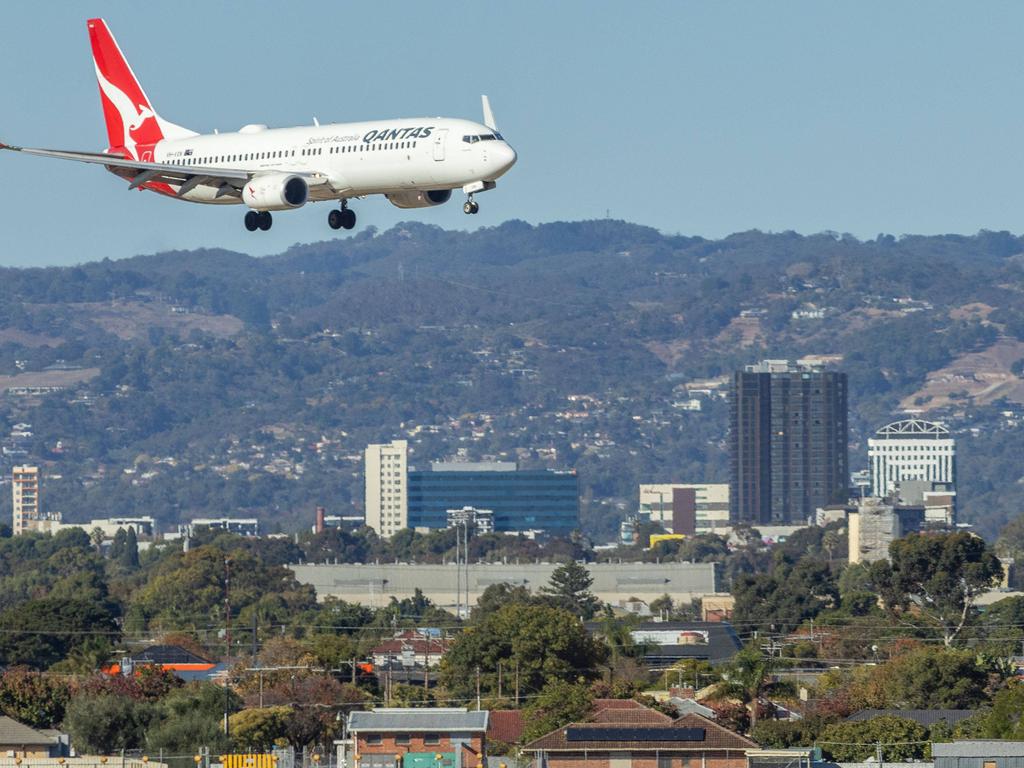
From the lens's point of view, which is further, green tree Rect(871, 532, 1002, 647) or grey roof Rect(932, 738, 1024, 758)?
green tree Rect(871, 532, 1002, 647)

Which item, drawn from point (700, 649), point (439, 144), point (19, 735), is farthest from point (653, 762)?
point (700, 649)

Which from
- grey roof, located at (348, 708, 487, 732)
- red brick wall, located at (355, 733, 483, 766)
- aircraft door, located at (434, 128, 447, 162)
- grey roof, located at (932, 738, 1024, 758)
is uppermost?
aircraft door, located at (434, 128, 447, 162)

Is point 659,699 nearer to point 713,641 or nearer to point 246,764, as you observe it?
point 246,764

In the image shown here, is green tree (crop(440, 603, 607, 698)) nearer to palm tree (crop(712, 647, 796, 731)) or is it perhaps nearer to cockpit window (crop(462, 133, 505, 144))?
palm tree (crop(712, 647, 796, 731))

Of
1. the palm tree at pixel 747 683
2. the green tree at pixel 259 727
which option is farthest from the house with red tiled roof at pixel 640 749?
the palm tree at pixel 747 683

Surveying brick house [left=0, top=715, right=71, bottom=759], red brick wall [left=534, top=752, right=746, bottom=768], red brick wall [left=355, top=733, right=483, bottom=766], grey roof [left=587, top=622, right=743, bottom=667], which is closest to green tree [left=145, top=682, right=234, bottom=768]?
brick house [left=0, top=715, right=71, bottom=759]

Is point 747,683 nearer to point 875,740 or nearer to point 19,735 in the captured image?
point 875,740

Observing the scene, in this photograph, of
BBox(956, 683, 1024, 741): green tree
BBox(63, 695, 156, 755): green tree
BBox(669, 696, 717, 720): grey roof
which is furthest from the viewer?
BBox(669, 696, 717, 720): grey roof
